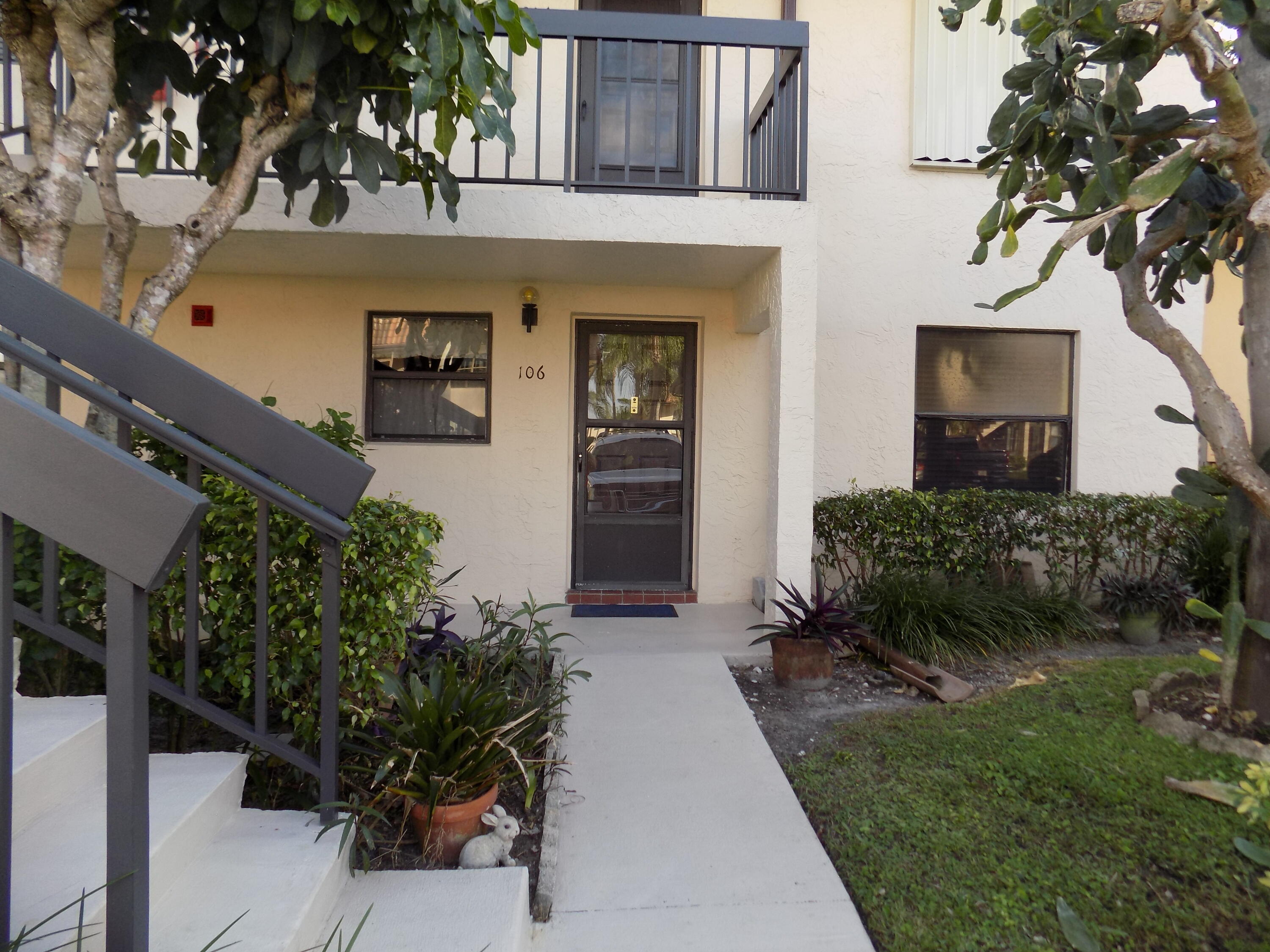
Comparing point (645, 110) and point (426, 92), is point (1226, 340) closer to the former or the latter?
point (645, 110)

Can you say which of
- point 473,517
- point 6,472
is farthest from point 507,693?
point 473,517

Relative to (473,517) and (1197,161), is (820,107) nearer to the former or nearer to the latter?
(1197,161)

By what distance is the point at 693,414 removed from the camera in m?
5.96

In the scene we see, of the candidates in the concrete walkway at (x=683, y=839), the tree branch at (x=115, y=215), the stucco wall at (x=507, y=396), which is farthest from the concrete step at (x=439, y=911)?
the stucco wall at (x=507, y=396)

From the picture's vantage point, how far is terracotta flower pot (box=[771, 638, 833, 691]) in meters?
4.10

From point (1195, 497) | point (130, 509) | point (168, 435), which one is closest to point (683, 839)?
point (168, 435)

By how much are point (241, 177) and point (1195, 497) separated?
420 cm

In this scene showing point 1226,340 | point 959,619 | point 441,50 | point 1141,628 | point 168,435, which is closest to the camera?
point 168,435

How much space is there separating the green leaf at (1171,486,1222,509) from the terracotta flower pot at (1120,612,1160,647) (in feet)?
6.10

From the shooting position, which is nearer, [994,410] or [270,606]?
[270,606]

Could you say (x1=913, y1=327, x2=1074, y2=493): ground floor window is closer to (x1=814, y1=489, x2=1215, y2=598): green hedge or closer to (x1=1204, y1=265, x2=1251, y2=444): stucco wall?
(x1=814, y1=489, x2=1215, y2=598): green hedge

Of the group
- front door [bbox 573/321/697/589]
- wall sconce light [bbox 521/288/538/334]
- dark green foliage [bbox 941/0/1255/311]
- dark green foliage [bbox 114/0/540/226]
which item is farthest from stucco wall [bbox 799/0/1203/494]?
dark green foliage [bbox 114/0/540/226]

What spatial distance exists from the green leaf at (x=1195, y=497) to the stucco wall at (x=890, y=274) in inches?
104

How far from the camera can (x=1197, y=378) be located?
3.24m
